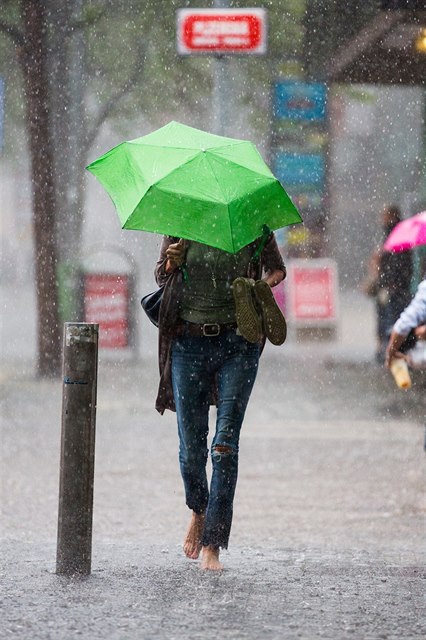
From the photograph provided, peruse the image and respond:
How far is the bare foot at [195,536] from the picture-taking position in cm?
618

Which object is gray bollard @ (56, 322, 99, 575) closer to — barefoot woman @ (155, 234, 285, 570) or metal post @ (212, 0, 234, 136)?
barefoot woman @ (155, 234, 285, 570)

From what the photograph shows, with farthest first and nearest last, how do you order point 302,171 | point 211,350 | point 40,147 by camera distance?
point 302,171
point 40,147
point 211,350

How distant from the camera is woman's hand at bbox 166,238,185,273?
5.84 metres

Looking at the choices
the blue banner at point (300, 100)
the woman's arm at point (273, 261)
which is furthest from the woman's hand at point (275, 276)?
the blue banner at point (300, 100)

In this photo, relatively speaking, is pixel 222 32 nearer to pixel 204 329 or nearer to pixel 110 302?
pixel 110 302

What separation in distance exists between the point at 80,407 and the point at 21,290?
3820 cm

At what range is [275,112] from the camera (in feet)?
51.3

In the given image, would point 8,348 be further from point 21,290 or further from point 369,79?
point 21,290

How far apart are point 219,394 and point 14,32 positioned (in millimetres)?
10435

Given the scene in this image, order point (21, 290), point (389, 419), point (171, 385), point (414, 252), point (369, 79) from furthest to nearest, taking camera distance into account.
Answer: point (21, 290) < point (369, 79) < point (414, 252) < point (389, 419) < point (171, 385)

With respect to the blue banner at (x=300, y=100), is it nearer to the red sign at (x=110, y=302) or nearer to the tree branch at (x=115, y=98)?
the tree branch at (x=115, y=98)

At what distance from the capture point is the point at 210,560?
5945 mm

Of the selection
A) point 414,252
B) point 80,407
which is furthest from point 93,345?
point 414,252

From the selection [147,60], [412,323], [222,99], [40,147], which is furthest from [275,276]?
[147,60]
